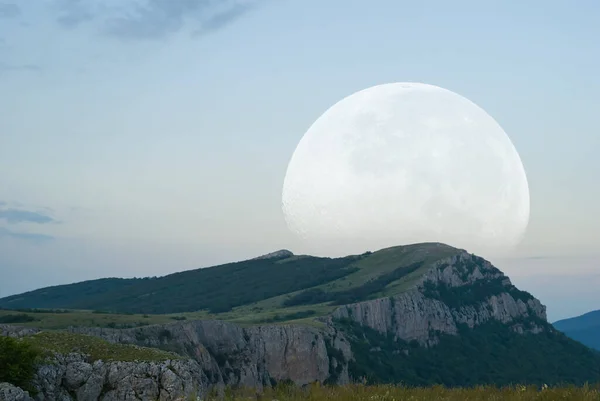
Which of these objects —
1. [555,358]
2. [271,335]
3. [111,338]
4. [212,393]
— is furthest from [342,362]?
[212,393]

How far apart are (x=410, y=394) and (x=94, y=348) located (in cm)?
2275

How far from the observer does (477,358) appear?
507ft

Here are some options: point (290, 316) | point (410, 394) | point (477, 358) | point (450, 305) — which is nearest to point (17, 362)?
point (410, 394)

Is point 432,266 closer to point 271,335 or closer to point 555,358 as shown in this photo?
point 555,358

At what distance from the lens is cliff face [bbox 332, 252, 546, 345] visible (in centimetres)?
14838

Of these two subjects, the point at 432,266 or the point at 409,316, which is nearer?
the point at 409,316

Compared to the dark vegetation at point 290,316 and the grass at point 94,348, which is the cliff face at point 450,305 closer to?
the dark vegetation at point 290,316

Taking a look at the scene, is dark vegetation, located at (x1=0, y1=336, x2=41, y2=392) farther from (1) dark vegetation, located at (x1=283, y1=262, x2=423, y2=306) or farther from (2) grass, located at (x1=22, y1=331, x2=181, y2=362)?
(1) dark vegetation, located at (x1=283, y1=262, x2=423, y2=306)

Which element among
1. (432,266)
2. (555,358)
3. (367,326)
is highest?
(432,266)

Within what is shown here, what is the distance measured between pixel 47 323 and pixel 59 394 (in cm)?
7005

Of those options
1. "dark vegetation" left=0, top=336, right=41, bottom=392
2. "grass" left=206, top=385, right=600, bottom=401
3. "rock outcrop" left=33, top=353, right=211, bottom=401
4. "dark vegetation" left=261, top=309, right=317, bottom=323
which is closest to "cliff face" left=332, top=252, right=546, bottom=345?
"dark vegetation" left=261, top=309, right=317, bottom=323

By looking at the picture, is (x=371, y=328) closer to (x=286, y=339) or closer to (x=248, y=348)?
(x=286, y=339)

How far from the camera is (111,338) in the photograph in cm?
8812

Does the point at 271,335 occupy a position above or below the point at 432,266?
below
